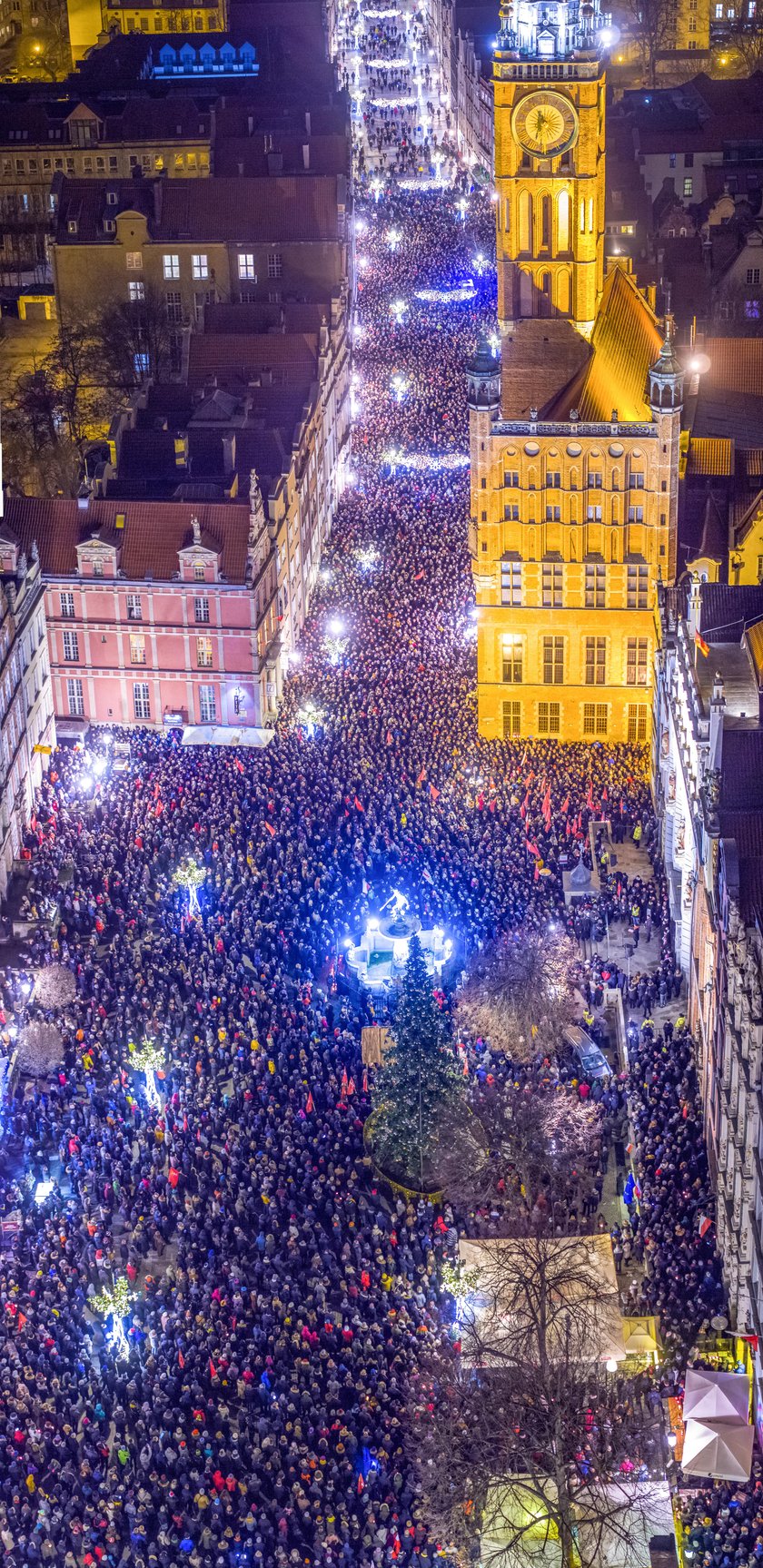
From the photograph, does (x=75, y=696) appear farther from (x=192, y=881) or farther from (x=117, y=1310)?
(x=117, y=1310)

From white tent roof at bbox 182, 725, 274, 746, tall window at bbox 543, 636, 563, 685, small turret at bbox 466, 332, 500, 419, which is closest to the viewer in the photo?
small turret at bbox 466, 332, 500, 419

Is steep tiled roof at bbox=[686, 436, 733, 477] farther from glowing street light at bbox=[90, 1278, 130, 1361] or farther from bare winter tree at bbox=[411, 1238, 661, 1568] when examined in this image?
glowing street light at bbox=[90, 1278, 130, 1361]

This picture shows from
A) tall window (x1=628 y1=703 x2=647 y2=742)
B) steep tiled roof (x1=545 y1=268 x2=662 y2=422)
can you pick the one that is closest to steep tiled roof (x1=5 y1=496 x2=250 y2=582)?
steep tiled roof (x1=545 y1=268 x2=662 y2=422)

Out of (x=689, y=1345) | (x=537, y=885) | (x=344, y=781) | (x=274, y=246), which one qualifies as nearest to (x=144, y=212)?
(x=274, y=246)

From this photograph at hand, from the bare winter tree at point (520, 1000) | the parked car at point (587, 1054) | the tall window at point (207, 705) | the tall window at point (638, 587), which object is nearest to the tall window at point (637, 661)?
the tall window at point (638, 587)

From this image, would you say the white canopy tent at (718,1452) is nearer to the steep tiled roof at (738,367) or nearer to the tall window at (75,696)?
the tall window at (75,696)

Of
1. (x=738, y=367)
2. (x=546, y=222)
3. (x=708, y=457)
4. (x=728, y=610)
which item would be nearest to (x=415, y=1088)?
(x=728, y=610)
